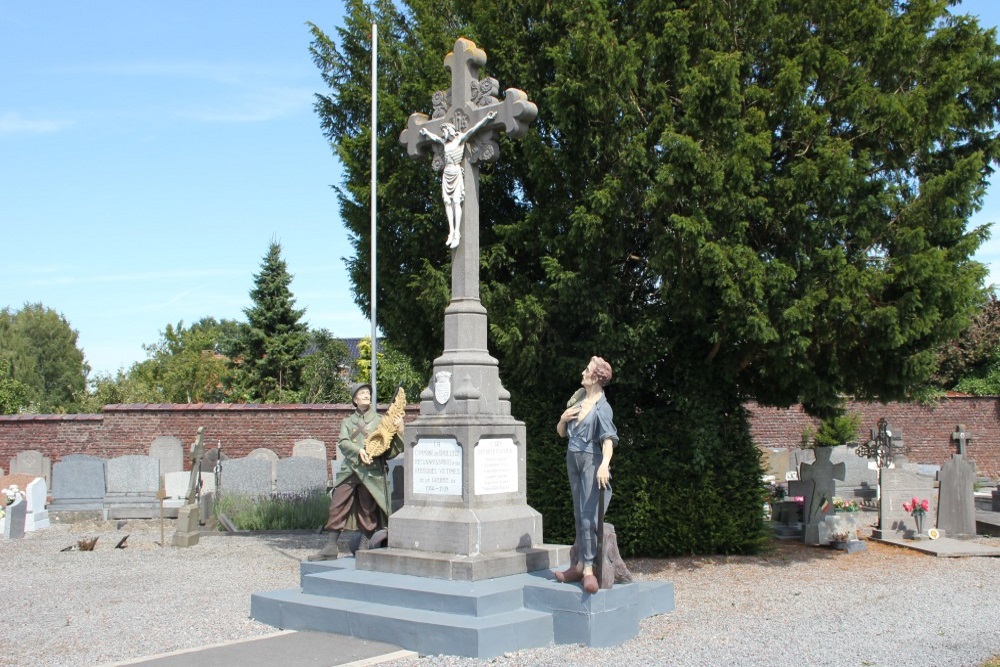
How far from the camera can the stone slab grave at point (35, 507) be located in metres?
14.9

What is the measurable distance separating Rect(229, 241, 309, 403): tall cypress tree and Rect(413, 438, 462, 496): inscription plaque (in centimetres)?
2276

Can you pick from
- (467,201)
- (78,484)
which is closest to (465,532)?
(467,201)

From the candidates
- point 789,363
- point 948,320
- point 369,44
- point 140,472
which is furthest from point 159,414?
point 948,320

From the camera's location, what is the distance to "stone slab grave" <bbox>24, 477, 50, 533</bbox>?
14883mm

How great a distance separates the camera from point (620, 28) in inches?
395

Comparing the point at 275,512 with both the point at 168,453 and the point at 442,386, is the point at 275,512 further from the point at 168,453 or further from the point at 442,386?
the point at 442,386

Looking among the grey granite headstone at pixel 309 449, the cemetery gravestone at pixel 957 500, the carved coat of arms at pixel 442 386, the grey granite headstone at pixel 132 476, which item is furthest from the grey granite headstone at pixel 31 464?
the cemetery gravestone at pixel 957 500

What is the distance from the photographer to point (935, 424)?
2472 centimetres

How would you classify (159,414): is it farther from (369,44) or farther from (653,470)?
(653,470)

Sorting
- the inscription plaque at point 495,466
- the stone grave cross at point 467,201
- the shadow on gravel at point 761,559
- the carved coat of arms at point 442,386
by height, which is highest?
the stone grave cross at point 467,201

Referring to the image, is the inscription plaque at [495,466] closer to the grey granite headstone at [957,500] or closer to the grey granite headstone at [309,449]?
the grey granite headstone at [957,500]

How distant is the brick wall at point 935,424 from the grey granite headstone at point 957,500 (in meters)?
11.3

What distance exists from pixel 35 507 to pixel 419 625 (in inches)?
445

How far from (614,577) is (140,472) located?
1288cm
